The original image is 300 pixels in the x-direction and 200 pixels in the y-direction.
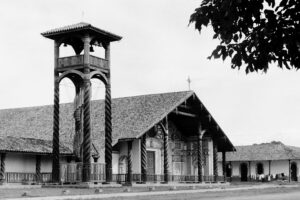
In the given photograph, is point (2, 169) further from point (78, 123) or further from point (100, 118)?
point (100, 118)

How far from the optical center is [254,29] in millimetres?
8406

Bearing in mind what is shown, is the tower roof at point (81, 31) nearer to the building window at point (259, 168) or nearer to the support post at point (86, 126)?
the support post at point (86, 126)

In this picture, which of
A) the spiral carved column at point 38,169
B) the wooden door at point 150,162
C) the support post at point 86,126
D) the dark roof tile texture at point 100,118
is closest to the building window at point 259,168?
the wooden door at point 150,162

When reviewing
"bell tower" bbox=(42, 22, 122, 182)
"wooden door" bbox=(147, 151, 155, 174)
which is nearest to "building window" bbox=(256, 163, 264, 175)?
"wooden door" bbox=(147, 151, 155, 174)

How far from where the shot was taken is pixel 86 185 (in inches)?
1232

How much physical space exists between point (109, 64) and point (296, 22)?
1024 inches

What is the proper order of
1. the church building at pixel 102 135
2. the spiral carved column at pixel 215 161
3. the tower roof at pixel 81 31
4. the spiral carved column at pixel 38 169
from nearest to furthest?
the tower roof at pixel 81 31 → the church building at pixel 102 135 → the spiral carved column at pixel 38 169 → the spiral carved column at pixel 215 161

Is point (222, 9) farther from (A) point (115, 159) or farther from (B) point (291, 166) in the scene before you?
(B) point (291, 166)

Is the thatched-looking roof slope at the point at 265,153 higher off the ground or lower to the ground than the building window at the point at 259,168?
higher

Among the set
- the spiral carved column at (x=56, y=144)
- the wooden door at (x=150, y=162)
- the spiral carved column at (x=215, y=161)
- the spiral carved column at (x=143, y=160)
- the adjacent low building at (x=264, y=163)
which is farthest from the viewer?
the adjacent low building at (x=264, y=163)

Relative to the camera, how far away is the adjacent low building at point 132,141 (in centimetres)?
3369

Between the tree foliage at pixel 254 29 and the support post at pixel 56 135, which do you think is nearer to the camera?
the tree foliage at pixel 254 29

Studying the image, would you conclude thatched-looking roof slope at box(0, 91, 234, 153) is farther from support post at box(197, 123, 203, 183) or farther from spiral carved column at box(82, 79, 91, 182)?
spiral carved column at box(82, 79, 91, 182)

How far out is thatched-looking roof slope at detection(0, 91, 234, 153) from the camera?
37812mm
